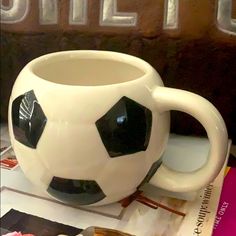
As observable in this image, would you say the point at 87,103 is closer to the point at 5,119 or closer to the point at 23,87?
the point at 23,87

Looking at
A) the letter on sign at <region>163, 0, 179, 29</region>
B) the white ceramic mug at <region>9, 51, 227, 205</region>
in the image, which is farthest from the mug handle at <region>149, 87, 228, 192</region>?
the letter on sign at <region>163, 0, 179, 29</region>

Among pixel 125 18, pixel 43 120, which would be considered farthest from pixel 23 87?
pixel 125 18

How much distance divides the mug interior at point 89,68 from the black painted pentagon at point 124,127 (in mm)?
62

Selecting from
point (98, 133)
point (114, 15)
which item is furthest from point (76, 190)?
point (114, 15)

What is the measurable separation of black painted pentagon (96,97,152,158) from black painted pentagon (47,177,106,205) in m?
0.03

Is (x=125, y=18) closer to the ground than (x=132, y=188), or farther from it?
farther from it

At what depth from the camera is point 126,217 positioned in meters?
0.37

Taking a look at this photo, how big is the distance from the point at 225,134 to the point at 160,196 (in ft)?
0.29

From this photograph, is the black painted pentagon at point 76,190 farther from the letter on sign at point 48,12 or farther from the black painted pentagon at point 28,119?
the letter on sign at point 48,12

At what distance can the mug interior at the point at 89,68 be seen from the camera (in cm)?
40

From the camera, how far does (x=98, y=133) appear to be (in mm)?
327

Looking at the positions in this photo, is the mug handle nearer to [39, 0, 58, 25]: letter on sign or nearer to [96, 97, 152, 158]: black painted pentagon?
[96, 97, 152, 158]: black painted pentagon

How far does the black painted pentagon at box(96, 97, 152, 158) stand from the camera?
0.33 meters

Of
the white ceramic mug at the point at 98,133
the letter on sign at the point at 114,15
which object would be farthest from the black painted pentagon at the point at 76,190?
the letter on sign at the point at 114,15
